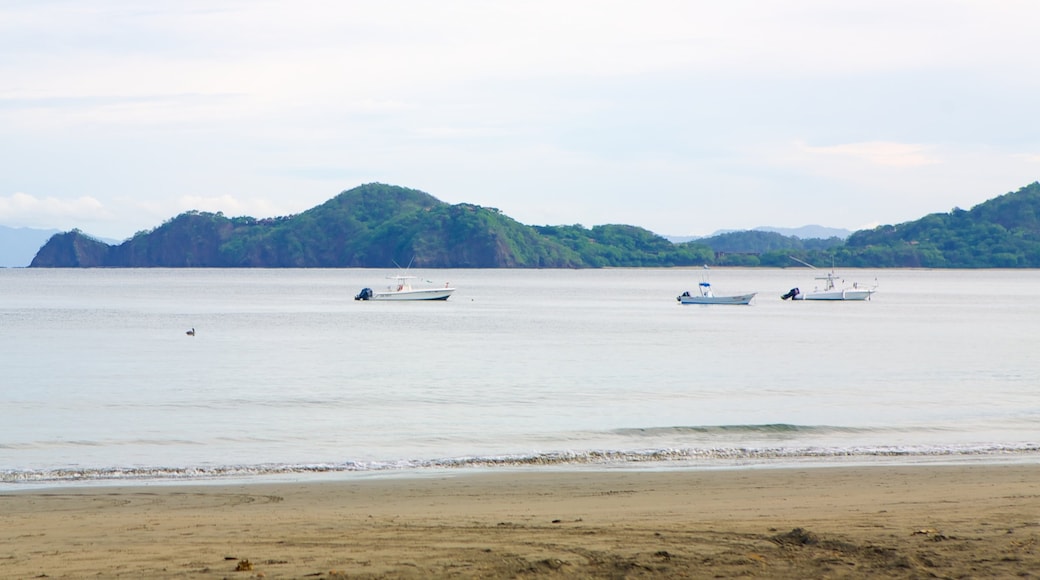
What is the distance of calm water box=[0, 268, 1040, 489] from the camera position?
17125 millimetres

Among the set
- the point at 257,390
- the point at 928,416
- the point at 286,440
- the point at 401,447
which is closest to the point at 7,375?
the point at 257,390

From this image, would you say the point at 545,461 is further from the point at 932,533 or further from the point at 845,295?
the point at 845,295

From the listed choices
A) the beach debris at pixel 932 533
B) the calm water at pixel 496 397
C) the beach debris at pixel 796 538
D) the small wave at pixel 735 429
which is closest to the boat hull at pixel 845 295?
the calm water at pixel 496 397

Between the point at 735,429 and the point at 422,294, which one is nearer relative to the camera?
the point at 735,429

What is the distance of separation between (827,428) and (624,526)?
40.2ft

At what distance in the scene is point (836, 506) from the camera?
11.3 metres

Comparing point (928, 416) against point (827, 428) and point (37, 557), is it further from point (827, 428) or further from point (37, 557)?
point (37, 557)

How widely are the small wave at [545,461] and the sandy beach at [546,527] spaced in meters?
1.21

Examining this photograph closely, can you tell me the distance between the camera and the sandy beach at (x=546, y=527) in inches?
314

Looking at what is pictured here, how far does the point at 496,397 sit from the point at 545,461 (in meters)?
10.8

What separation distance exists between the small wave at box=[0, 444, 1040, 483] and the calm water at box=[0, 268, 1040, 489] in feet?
0.16

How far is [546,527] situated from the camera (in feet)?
31.9

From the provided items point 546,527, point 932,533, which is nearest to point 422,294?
point 546,527

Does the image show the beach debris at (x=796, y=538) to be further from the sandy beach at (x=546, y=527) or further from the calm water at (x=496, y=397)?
the calm water at (x=496, y=397)
